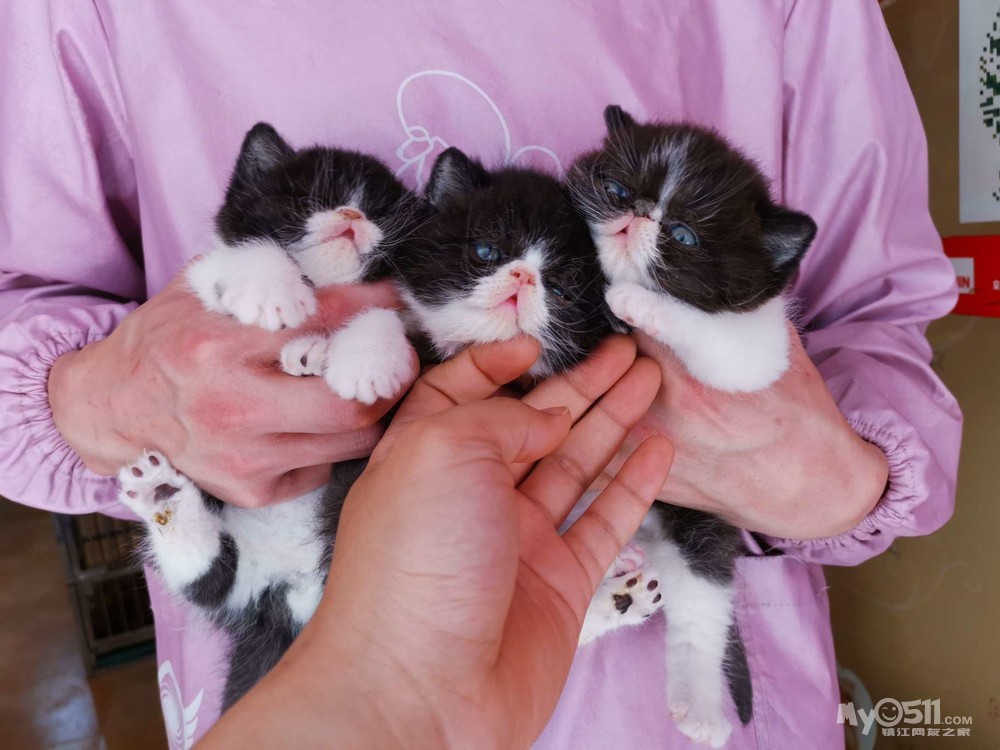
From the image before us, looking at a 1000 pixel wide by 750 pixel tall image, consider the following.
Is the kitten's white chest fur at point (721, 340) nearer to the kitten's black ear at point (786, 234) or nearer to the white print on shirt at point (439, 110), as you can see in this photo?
the kitten's black ear at point (786, 234)

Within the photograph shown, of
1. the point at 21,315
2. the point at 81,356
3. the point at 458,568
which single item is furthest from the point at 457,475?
the point at 21,315

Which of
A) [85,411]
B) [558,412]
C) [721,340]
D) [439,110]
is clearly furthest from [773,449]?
[85,411]

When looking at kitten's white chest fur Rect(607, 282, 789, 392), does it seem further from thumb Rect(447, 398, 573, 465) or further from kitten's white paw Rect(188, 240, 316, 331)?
kitten's white paw Rect(188, 240, 316, 331)

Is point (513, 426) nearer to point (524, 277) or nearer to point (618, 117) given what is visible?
point (524, 277)

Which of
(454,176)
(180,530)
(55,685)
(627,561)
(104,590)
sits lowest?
(55,685)

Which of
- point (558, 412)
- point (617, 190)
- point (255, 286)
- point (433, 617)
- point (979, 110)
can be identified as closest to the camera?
point (433, 617)

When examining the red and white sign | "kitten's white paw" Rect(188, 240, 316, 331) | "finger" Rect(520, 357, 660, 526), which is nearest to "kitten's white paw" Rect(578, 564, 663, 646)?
"finger" Rect(520, 357, 660, 526)

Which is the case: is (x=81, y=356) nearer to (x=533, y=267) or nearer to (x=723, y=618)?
(x=533, y=267)
